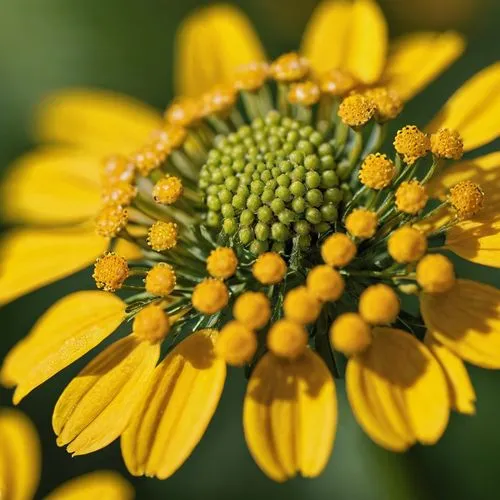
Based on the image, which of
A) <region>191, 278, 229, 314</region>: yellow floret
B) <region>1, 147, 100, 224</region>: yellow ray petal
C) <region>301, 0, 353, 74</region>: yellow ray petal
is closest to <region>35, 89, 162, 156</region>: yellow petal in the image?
<region>1, 147, 100, 224</region>: yellow ray petal

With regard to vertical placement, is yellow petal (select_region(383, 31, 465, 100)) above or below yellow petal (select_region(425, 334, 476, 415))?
above

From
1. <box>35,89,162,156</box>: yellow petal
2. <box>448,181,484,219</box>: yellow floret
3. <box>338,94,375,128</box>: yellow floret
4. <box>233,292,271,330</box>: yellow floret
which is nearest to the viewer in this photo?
<box>233,292,271,330</box>: yellow floret

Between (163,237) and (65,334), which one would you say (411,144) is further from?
(65,334)

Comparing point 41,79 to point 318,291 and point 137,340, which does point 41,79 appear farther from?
point 318,291

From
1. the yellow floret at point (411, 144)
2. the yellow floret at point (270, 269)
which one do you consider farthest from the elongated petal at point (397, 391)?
the yellow floret at point (411, 144)

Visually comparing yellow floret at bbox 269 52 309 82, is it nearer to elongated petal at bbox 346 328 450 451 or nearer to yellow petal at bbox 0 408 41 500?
elongated petal at bbox 346 328 450 451

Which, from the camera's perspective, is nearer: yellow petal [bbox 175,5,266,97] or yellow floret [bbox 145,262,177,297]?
yellow floret [bbox 145,262,177,297]
